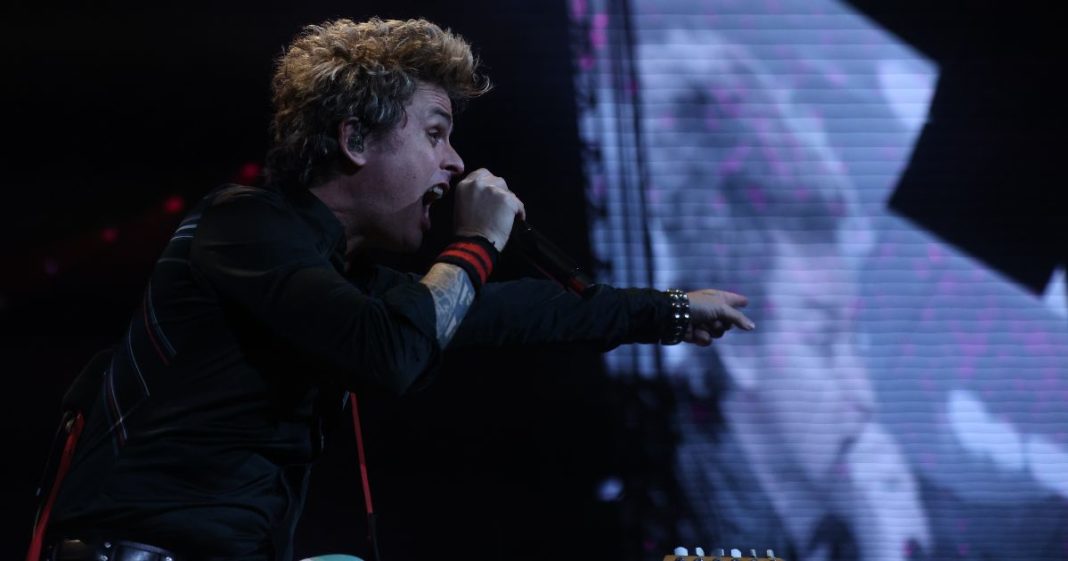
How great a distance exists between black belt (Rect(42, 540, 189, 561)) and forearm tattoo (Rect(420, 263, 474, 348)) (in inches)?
17.9

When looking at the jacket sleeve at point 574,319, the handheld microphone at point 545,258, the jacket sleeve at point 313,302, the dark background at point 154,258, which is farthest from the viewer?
the dark background at point 154,258

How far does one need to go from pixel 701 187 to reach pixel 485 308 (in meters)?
1.32

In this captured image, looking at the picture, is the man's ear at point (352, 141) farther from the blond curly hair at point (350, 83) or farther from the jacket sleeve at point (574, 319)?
the jacket sleeve at point (574, 319)

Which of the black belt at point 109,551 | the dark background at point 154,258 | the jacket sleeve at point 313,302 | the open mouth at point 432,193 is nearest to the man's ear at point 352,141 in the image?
the open mouth at point 432,193

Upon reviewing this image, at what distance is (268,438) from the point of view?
1.36 meters

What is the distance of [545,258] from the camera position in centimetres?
152

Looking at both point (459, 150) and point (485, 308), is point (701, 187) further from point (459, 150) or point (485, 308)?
point (485, 308)

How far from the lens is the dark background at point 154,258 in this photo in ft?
9.39

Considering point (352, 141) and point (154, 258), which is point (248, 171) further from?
point (352, 141)

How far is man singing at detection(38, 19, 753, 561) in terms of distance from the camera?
4.05 feet

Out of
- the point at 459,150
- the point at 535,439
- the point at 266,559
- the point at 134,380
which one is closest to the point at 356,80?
the point at 134,380

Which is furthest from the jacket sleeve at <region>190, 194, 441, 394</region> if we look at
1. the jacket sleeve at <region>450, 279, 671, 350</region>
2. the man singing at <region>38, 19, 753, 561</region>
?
the jacket sleeve at <region>450, 279, 671, 350</region>

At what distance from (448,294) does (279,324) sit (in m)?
0.22

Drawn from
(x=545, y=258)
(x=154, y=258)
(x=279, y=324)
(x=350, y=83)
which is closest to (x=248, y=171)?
(x=154, y=258)
